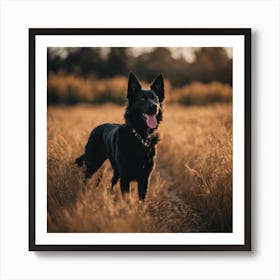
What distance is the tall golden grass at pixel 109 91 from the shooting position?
361cm

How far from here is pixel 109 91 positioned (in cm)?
392

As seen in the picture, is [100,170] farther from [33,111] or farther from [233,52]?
[233,52]

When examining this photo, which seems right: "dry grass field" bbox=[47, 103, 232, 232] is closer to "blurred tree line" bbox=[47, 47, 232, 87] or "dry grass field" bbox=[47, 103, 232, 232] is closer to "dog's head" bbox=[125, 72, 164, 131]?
"dog's head" bbox=[125, 72, 164, 131]

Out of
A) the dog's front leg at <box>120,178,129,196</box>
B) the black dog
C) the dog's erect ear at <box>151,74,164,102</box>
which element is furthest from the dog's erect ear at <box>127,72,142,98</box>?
the dog's front leg at <box>120,178,129,196</box>

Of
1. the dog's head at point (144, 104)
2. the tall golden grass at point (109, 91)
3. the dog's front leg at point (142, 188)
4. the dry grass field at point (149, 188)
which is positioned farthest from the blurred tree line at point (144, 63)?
the dog's front leg at point (142, 188)

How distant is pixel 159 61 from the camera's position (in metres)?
3.60

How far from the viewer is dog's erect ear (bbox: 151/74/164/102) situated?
3.55 meters

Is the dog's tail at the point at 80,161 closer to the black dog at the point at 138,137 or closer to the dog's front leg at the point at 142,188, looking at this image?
the black dog at the point at 138,137

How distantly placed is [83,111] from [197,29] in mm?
1204

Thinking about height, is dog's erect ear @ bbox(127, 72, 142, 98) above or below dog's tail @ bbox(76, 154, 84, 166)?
above

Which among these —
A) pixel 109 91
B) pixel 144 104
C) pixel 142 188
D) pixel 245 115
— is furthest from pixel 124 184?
pixel 245 115

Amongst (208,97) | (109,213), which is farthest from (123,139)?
(208,97)

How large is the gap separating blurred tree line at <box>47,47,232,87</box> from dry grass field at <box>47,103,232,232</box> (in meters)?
0.29

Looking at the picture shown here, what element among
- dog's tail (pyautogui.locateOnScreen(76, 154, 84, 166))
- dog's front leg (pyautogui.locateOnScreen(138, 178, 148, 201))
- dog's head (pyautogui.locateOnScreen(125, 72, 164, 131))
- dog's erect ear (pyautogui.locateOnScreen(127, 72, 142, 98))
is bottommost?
dog's front leg (pyautogui.locateOnScreen(138, 178, 148, 201))
